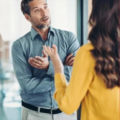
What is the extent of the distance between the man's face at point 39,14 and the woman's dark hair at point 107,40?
582mm

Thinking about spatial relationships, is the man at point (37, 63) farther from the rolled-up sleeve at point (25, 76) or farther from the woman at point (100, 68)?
the woman at point (100, 68)

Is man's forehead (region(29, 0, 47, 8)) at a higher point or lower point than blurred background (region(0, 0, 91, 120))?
higher

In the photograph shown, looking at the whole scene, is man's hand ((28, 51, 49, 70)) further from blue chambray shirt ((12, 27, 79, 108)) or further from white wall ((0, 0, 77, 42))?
white wall ((0, 0, 77, 42))

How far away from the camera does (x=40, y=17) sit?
141 centimetres

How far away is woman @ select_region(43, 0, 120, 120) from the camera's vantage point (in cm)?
88

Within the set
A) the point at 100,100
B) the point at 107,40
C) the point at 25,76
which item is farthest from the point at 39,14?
the point at 100,100

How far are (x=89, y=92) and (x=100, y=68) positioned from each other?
162 mm

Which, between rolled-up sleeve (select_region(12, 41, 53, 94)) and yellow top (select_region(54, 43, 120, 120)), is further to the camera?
rolled-up sleeve (select_region(12, 41, 53, 94))

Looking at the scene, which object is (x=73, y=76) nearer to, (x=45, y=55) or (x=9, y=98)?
(x=45, y=55)

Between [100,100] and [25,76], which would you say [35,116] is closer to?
[25,76]

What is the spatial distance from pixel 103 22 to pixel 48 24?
639mm

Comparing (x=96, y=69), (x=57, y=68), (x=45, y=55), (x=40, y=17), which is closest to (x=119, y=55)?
(x=96, y=69)

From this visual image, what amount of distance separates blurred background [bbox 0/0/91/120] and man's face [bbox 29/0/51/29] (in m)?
0.04

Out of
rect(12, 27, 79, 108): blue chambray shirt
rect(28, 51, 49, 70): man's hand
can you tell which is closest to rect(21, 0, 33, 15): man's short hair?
rect(12, 27, 79, 108): blue chambray shirt
